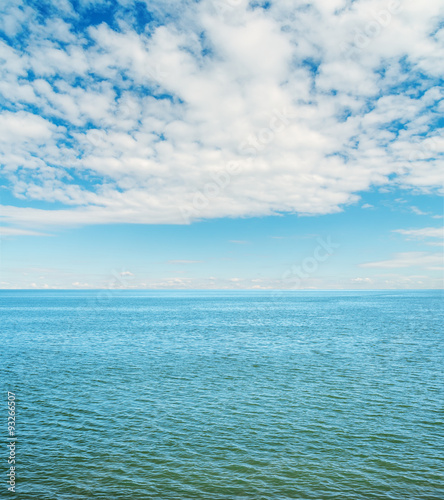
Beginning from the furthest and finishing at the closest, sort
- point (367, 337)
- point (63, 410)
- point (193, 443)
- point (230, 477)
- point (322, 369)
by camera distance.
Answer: point (367, 337) → point (322, 369) → point (63, 410) → point (193, 443) → point (230, 477)

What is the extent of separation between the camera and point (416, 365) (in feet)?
147

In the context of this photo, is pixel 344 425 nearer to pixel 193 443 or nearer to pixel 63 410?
pixel 193 443

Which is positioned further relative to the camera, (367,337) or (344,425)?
(367,337)

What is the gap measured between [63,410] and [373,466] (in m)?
24.2

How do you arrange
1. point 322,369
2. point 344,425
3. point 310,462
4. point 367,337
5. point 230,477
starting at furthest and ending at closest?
1. point 367,337
2. point 322,369
3. point 344,425
4. point 310,462
5. point 230,477

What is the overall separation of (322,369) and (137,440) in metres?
25.9

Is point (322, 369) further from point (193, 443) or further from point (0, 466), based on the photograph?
point (0, 466)

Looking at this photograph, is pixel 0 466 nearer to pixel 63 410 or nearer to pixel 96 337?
pixel 63 410

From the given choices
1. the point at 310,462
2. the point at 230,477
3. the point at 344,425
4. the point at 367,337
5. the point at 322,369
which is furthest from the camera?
the point at 367,337

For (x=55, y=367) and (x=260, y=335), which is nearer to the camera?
(x=55, y=367)

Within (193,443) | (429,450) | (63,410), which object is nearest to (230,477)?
(193,443)

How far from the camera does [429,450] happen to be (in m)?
22.7

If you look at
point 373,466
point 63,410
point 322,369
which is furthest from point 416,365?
point 63,410

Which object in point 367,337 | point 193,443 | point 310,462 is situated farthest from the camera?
point 367,337
